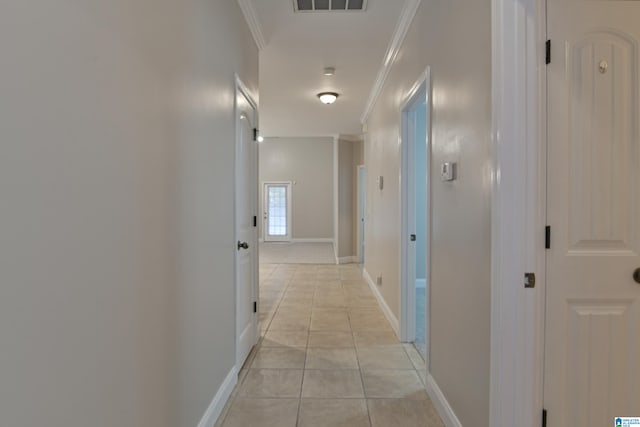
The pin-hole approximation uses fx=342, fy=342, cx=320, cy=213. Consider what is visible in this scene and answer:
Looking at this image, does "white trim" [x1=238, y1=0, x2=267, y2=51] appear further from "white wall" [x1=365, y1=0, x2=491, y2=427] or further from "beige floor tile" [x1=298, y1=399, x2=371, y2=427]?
"beige floor tile" [x1=298, y1=399, x2=371, y2=427]

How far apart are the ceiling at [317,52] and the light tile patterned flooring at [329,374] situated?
2.79m

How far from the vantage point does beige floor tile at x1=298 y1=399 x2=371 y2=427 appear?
78.2 inches

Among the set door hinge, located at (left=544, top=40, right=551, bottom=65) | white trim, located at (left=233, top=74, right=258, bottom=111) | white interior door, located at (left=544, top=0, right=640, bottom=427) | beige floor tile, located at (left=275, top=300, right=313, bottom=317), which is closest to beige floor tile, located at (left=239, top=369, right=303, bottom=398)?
beige floor tile, located at (left=275, top=300, right=313, bottom=317)

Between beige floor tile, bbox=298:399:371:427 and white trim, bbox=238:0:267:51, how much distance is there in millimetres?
2837

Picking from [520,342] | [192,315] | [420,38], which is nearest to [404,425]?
[520,342]

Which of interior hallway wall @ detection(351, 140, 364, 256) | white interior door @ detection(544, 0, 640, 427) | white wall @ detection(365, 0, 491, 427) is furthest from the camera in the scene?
interior hallway wall @ detection(351, 140, 364, 256)

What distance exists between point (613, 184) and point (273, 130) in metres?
7.19

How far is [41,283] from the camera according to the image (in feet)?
2.59

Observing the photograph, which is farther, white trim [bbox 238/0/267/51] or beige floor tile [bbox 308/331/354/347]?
beige floor tile [bbox 308/331/354/347]

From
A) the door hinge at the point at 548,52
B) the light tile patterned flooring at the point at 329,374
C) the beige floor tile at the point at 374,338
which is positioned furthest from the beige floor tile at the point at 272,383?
the door hinge at the point at 548,52

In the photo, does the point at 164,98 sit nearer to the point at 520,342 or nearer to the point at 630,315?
the point at 520,342

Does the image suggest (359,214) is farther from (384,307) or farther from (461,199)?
(461,199)

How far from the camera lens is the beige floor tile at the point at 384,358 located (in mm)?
2699

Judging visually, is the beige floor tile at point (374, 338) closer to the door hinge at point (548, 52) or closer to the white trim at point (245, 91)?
the white trim at point (245, 91)
